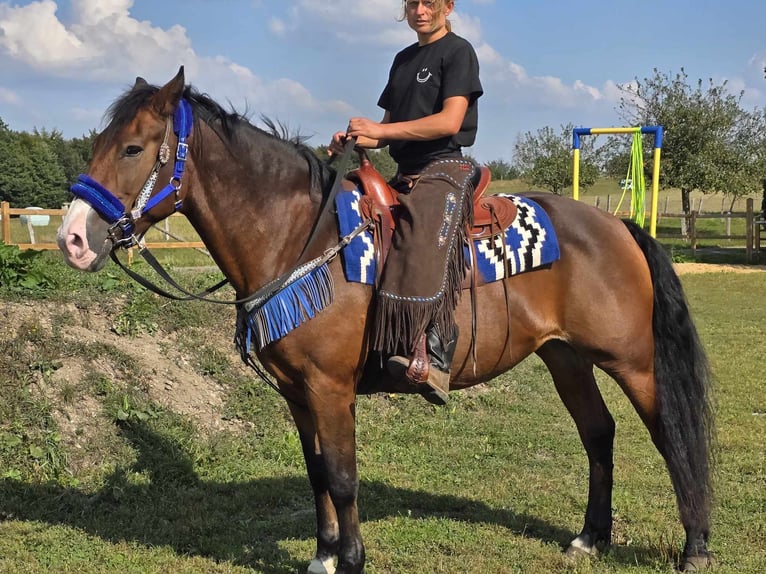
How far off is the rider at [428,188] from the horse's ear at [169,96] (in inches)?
31.9

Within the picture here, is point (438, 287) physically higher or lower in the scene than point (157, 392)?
higher

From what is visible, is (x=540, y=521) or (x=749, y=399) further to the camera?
(x=749, y=399)

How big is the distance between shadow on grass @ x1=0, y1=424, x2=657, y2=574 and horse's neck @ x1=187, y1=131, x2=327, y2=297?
1.83 m

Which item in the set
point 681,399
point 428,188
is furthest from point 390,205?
point 681,399

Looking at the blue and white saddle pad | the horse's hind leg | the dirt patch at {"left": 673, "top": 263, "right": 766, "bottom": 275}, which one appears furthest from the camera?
the dirt patch at {"left": 673, "top": 263, "right": 766, "bottom": 275}

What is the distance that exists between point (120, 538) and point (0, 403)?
5.39 ft

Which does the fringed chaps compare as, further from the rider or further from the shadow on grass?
the shadow on grass

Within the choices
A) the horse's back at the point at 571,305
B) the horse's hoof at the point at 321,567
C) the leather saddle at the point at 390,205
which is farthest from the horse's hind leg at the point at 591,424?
the horse's hoof at the point at 321,567

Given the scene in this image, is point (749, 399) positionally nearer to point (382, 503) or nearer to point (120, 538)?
point (382, 503)

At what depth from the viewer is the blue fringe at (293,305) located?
3.38 m

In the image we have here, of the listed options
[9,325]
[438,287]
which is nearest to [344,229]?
[438,287]

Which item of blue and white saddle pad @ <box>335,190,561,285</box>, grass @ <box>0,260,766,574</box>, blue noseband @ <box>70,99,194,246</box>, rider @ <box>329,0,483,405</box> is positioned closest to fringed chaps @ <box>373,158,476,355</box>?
rider @ <box>329,0,483,405</box>

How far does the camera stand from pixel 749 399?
7320mm

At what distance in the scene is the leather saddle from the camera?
3545mm
